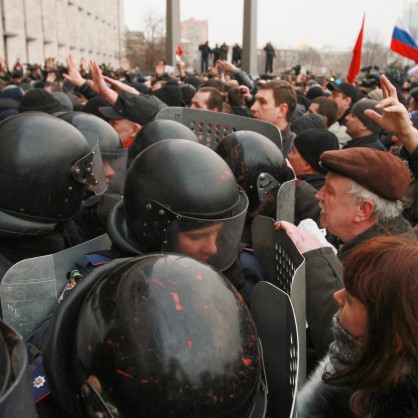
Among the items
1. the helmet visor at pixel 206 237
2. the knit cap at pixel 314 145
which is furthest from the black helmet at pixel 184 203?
the knit cap at pixel 314 145

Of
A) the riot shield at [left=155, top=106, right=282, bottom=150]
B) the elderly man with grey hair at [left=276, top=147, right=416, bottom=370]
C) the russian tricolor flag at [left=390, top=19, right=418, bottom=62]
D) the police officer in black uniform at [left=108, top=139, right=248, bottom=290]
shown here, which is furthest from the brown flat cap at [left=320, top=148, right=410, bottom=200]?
the russian tricolor flag at [left=390, top=19, right=418, bottom=62]

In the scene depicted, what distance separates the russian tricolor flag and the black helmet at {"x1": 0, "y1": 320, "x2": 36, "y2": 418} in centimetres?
804

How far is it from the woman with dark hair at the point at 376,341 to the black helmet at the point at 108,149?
2.26 m

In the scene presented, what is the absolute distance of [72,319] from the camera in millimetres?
1462

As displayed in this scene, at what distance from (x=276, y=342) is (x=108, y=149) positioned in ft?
7.72

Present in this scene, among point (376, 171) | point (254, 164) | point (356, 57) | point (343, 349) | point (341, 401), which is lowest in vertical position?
point (341, 401)

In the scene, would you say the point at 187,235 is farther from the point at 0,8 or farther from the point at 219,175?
the point at 0,8

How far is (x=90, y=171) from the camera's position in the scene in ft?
8.43

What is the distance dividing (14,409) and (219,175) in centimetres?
136

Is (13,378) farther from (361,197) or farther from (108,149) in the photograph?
(108,149)

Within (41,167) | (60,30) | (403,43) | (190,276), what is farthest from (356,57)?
(60,30)

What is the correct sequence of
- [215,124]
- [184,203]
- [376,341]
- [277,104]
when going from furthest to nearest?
[277,104] → [215,124] → [184,203] → [376,341]

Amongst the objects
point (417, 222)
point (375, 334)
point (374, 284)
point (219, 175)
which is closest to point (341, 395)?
point (375, 334)

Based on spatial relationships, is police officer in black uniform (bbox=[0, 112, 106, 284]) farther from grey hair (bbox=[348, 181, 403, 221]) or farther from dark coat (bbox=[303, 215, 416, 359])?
grey hair (bbox=[348, 181, 403, 221])
